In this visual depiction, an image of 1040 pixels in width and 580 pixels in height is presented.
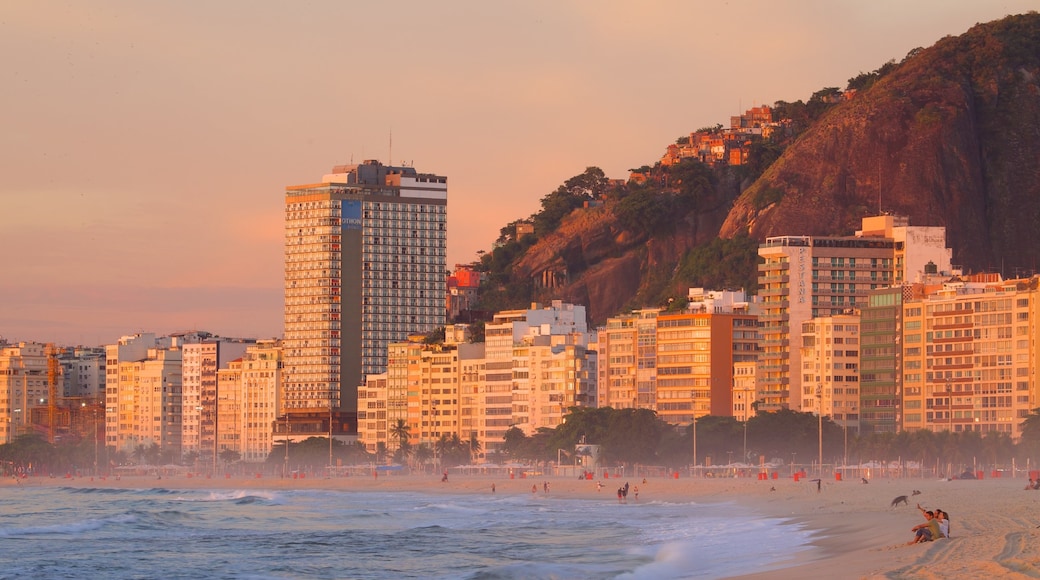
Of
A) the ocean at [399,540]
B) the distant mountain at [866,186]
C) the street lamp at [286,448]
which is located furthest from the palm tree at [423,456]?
the ocean at [399,540]

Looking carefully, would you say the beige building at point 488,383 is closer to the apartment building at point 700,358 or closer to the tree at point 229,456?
the apartment building at point 700,358

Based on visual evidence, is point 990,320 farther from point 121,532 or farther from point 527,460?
point 121,532

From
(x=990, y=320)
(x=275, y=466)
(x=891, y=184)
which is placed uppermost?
(x=891, y=184)

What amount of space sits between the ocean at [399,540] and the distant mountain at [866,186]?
63576mm

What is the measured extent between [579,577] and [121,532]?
31857 millimetres

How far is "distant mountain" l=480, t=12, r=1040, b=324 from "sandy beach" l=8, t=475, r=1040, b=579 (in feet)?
115

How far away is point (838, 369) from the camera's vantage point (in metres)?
134

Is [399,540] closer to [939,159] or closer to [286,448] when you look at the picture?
[939,159]

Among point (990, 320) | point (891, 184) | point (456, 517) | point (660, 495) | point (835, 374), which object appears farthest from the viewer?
point (891, 184)

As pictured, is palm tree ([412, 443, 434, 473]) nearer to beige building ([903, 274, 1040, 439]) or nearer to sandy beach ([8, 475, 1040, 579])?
sandy beach ([8, 475, 1040, 579])

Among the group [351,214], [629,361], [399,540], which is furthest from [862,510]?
[351,214]

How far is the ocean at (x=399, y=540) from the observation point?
53.5 meters

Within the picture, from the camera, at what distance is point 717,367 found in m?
142

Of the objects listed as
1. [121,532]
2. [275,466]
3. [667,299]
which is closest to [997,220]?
[667,299]
